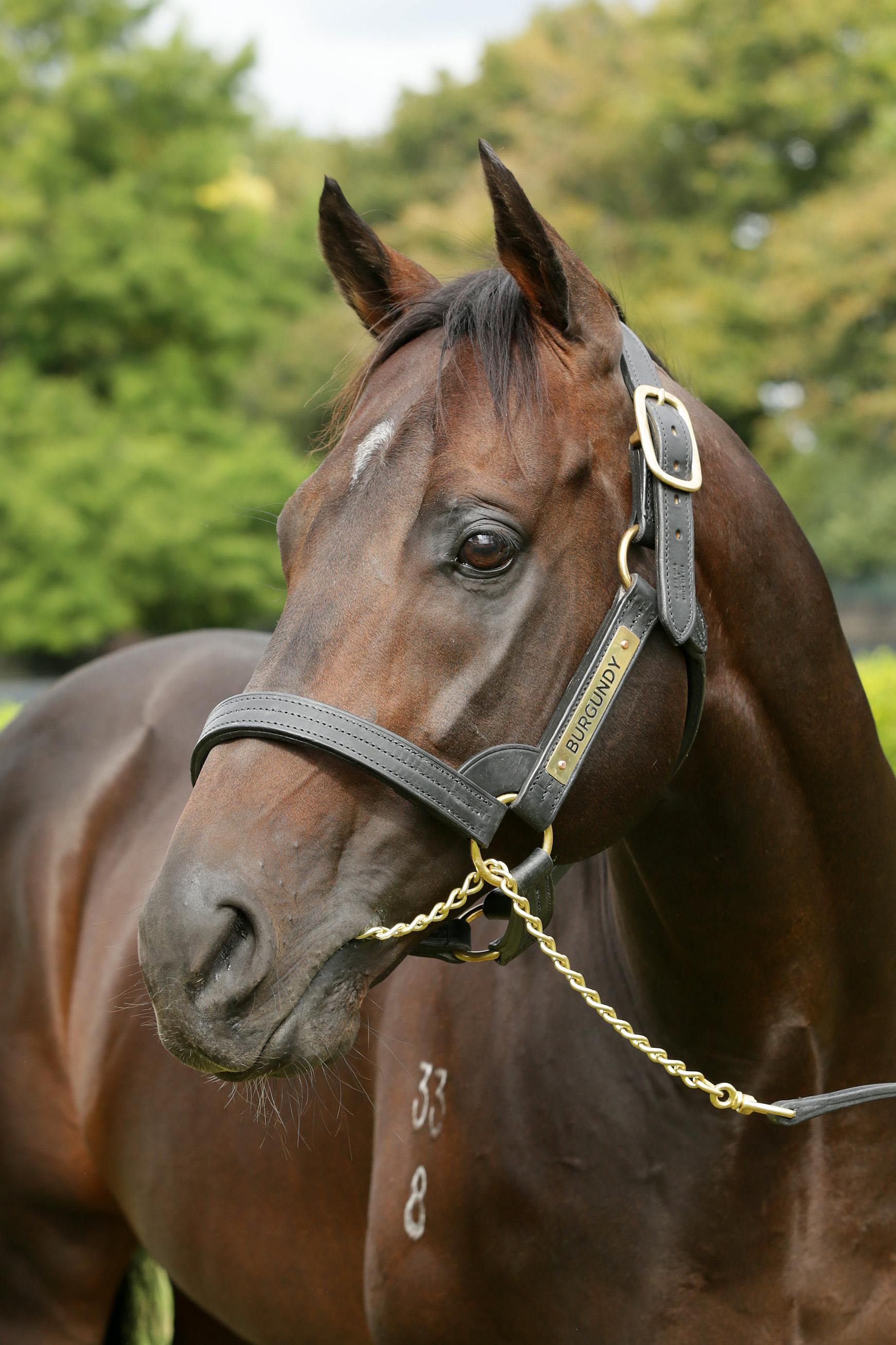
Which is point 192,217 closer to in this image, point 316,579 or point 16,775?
point 16,775

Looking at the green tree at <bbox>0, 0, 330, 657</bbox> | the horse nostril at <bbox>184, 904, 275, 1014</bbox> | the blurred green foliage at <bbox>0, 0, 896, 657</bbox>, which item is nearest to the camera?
the horse nostril at <bbox>184, 904, 275, 1014</bbox>

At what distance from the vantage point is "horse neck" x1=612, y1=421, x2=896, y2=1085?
1899 millimetres

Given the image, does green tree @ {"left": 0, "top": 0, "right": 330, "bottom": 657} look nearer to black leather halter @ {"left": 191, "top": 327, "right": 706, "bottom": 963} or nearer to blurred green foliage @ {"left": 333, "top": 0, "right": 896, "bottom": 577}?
blurred green foliage @ {"left": 333, "top": 0, "right": 896, "bottom": 577}

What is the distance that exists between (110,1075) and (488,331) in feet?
7.21

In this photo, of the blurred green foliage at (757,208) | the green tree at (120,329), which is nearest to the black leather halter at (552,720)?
the green tree at (120,329)

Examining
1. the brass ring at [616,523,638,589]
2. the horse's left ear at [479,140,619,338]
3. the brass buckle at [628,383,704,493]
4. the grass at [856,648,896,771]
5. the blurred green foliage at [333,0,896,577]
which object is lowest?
the brass ring at [616,523,638,589]

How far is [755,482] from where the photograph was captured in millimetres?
2010

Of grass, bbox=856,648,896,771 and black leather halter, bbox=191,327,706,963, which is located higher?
grass, bbox=856,648,896,771

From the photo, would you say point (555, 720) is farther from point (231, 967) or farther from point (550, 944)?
point (231, 967)

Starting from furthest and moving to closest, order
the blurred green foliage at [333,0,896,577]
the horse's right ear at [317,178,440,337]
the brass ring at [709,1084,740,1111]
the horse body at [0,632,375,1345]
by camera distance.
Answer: the blurred green foliage at [333,0,896,577]
the horse body at [0,632,375,1345]
the horse's right ear at [317,178,440,337]
the brass ring at [709,1084,740,1111]

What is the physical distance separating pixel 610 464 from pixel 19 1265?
291 centimetres

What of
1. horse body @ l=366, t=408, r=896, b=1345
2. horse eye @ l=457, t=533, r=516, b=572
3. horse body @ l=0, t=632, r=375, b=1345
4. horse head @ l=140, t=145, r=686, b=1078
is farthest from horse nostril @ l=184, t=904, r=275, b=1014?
horse body @ l=0, t=632, r=375, b=1345

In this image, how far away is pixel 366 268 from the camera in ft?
7.09

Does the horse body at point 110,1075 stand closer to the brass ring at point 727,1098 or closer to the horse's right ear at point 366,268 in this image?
the brass ring at point 727,1098
